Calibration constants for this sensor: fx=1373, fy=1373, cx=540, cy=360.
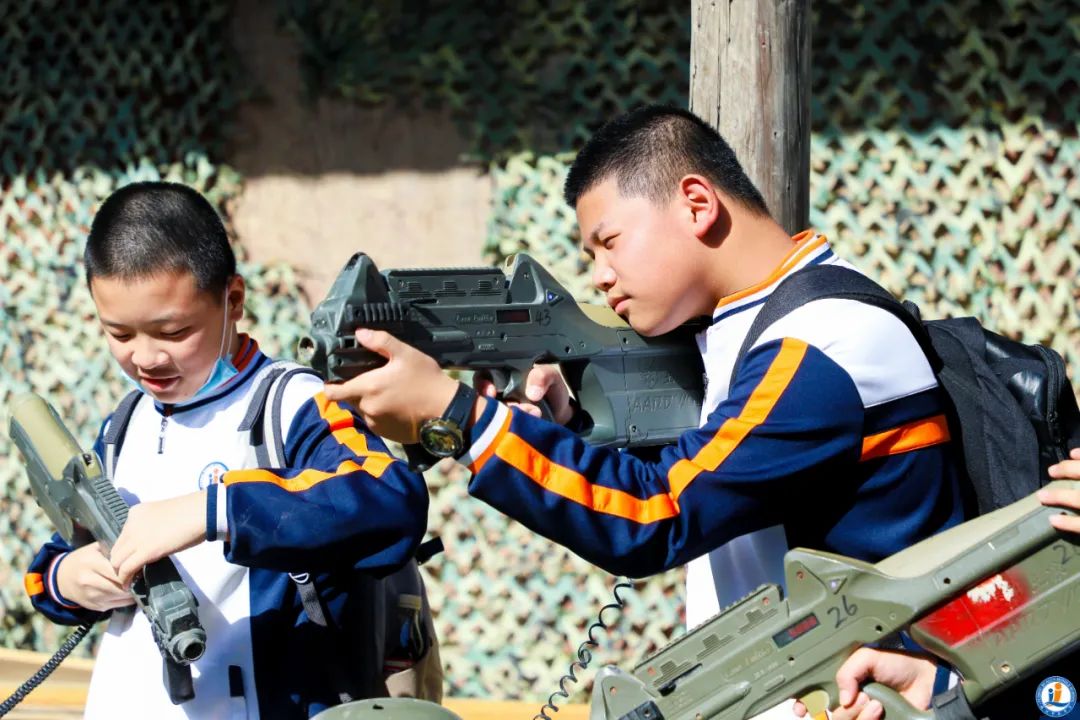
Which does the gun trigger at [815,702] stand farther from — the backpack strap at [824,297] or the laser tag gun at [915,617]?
the backpack strap at [824,297]

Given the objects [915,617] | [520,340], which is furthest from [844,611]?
[520,340]

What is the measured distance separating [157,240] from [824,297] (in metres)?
1.22

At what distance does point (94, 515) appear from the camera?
91.7 inches

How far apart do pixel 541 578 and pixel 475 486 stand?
3.20 metres

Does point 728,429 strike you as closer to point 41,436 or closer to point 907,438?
point 907,438

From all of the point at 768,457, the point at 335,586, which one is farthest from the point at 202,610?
the point at 768,457

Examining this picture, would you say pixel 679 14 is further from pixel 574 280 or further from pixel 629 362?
pixel 629 362

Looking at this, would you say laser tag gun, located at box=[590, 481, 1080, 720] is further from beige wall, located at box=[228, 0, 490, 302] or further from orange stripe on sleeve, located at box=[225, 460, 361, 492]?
beige wall, located at box=[228, 0, 490, 302]

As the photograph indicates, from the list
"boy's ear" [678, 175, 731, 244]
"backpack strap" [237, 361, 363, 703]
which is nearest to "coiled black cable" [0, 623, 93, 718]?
"backpack strap" [237, 361, 363, 703]

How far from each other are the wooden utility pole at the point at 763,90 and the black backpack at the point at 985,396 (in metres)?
0.88

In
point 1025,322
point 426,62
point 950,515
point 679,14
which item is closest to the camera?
point 950,515

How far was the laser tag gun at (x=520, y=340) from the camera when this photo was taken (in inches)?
78.6

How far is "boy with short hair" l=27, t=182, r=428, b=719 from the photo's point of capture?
7.19 feet

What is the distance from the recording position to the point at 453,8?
16.8 feet
